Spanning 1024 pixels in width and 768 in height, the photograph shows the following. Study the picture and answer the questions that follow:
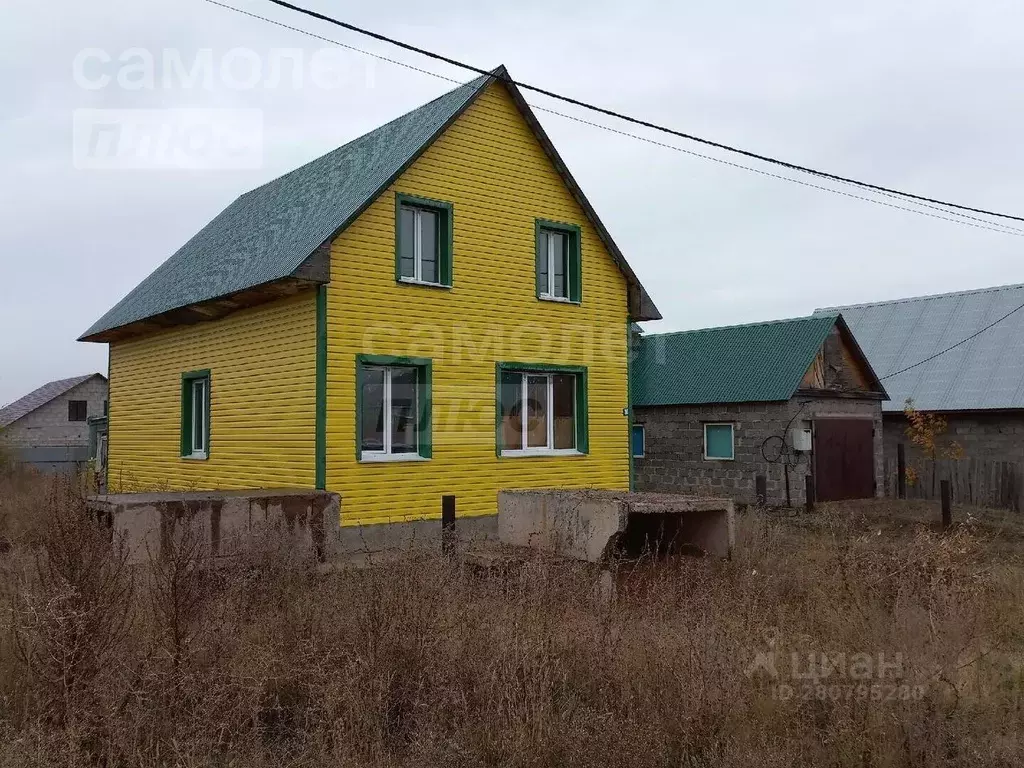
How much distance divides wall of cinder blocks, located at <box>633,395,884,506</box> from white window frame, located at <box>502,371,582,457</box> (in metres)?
5.84

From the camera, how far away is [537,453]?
14.6m

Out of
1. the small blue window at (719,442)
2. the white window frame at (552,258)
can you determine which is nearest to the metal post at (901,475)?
the small blue window at (719,442)

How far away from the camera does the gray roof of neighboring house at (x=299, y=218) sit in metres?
12.6

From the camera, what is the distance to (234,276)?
44.5 feet

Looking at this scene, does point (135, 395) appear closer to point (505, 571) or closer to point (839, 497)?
point (505, 571)

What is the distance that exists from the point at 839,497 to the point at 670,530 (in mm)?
11578

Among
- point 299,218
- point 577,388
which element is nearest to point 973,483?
point 577,388

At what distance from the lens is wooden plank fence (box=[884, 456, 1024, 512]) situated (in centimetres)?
1969

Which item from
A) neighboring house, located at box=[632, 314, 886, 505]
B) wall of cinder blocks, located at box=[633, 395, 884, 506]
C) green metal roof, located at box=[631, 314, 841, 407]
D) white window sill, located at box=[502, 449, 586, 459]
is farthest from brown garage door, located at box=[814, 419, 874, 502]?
white window sill, located at box=[502, 449, 586, 459]

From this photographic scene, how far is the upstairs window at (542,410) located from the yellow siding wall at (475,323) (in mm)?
200

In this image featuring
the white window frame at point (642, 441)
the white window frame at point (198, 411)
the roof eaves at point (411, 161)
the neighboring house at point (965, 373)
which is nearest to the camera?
the roof eaves at point (411, 161)

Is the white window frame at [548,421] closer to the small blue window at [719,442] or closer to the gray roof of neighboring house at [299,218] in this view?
the gray roof of neighboring house at [299,218]

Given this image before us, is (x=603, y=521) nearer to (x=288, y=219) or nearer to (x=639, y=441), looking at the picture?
(x=288, y=219)

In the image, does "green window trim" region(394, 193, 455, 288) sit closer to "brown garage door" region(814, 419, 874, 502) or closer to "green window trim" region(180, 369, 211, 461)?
"green window trim" region(180, 369, 211, 461)
